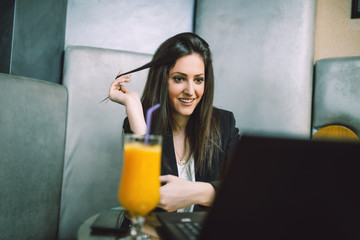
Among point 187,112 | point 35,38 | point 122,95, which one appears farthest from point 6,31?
point 187,112

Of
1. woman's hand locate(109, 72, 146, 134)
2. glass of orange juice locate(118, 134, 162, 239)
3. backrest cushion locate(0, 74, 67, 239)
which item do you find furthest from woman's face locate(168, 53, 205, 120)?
glass of orange juice locate(118, 134, 162, 239)

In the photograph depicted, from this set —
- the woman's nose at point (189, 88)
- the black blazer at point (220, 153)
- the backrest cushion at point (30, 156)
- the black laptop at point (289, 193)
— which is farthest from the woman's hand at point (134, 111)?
the black laptop at point (289, 193)

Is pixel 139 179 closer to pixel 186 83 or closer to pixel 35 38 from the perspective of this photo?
pixel 186 83

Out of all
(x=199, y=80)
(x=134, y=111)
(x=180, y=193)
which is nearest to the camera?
(x=180, y=193)

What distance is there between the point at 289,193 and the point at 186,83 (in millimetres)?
1251

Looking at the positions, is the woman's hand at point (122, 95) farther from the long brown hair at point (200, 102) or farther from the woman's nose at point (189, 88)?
the woman's nose at point (189, 88)

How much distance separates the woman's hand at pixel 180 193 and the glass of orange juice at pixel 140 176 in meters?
0.23

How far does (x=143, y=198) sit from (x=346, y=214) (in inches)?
16.8

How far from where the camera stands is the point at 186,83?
161 centimetres

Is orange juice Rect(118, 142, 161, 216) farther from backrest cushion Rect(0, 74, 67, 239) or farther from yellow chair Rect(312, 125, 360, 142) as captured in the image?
yellow chair Rect(312, 125, 360, 142)

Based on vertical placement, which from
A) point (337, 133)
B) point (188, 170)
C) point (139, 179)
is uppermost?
point (337, 133)

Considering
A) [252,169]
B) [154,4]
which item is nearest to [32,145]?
[154,4]

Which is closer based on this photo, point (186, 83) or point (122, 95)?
point (122, 95)

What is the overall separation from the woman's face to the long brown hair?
1.3 inches
